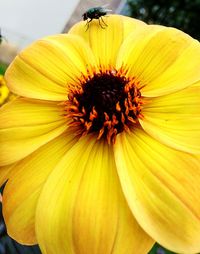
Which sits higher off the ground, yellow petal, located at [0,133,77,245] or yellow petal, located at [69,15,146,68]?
yellow petal, located at [69,15,146,68]

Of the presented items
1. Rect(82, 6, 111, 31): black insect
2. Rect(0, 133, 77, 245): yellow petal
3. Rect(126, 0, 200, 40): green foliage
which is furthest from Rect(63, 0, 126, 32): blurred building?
Rect(0, 133, 77, 245): yellow petal

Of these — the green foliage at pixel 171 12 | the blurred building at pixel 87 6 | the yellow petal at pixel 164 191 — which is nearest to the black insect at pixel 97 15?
the yellow petal at pixel 164 191

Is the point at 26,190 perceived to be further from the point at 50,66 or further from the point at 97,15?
the point at 97,15

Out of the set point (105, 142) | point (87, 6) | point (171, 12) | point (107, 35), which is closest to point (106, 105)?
point (105, 142)

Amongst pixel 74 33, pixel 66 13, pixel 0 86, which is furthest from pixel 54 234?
pixel 66 13

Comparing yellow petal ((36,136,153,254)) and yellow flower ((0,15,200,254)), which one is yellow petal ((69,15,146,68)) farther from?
yellow petal ((36,136,153,254))

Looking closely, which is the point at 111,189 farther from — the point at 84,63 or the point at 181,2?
the point at 181,2
